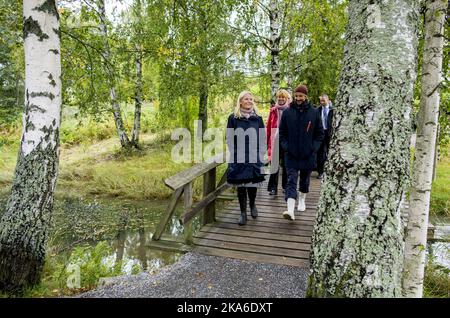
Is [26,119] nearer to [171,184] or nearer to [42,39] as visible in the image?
[42,39]

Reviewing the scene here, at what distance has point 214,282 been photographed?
3.51m

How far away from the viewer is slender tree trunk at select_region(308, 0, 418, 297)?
6.25 feet

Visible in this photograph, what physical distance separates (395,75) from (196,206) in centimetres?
323

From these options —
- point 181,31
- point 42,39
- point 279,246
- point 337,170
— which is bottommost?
point 279,246

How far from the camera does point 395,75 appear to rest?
1.94 metres

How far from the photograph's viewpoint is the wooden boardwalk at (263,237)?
13.7ft

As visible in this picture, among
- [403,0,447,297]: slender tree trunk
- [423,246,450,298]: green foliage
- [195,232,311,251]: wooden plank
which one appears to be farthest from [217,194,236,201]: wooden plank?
[403,0,447,297]: slender tree trunk

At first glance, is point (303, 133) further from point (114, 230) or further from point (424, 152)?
point (114, 230)

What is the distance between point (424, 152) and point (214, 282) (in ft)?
7.85

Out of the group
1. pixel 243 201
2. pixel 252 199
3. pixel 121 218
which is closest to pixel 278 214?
pixel 252 199

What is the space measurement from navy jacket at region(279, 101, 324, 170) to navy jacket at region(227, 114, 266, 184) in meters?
0.38

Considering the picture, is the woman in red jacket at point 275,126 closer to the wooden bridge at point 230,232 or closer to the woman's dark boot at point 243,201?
the wooden bridge at point 230,232

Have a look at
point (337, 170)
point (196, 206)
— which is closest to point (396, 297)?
point (337, 170)

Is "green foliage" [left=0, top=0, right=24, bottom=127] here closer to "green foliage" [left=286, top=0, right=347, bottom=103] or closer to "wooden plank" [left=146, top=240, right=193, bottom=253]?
"wooden plank" [left=146, top=240, right=193, bottom=253]
